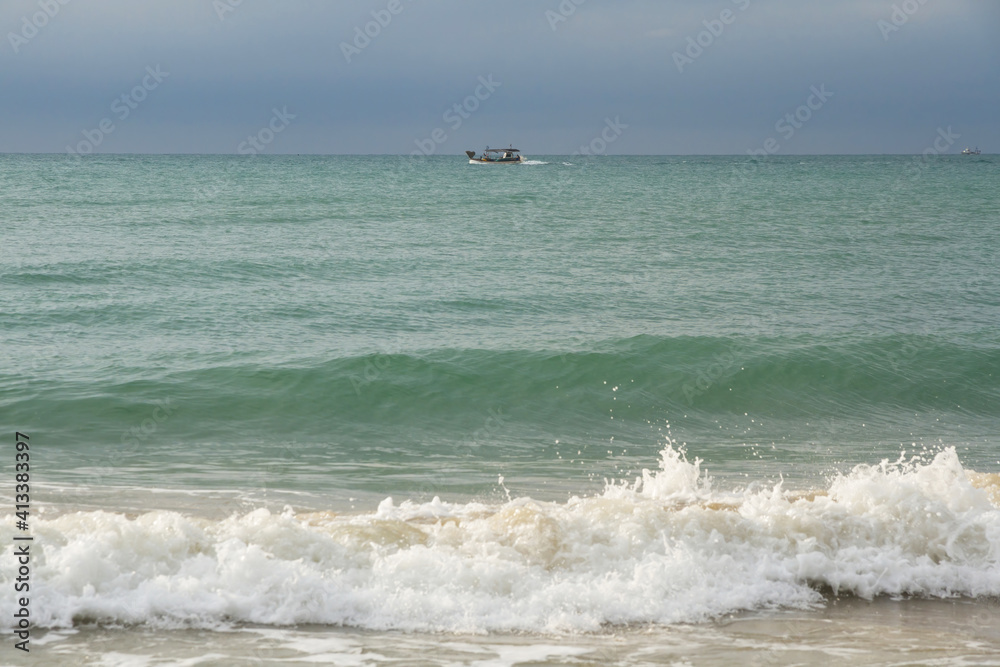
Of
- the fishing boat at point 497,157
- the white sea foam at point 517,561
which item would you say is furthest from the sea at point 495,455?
the fishing boat at point 497,157

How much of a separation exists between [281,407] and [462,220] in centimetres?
2353

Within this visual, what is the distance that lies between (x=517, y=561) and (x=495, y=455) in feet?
12.3

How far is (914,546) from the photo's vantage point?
22.7 ft

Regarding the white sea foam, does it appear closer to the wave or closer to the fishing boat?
the wave

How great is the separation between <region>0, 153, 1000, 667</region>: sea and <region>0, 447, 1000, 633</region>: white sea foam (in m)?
0.02

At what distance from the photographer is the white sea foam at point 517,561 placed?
19.1 feet

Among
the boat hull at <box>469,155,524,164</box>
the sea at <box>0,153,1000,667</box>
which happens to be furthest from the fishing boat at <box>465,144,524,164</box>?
the sea at <box>0,153,1000,667</box>

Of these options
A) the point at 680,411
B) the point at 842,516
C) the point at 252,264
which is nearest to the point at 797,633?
the point at 842,516

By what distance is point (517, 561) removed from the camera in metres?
6.47

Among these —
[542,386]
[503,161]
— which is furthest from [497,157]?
[542,386]

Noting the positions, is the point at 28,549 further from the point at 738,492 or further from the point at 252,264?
the point at 252,264

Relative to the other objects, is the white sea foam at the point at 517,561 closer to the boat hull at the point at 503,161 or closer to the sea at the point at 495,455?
the sea at the point at 495,455

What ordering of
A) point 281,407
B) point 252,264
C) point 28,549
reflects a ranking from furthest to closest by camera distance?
point 252,264 → point 281,407 → point 28,549

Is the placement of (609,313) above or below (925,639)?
above
